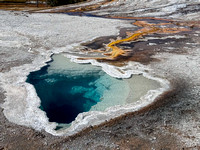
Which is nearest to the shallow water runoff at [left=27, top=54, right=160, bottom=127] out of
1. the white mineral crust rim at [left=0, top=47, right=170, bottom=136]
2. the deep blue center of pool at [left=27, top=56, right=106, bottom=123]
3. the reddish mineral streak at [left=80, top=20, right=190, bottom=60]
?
the deep blue center of pool at [left=27, top=56, right=106, bottom=123]

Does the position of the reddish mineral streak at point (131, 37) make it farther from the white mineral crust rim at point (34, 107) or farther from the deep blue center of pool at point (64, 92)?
the white mineral crust rim at point (34, 107)

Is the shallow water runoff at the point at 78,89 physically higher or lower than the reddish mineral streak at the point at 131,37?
lower

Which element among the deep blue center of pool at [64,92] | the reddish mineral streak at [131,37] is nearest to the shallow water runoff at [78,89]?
the deep blue center of pool at [64,92]

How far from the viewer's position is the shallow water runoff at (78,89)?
9.90m

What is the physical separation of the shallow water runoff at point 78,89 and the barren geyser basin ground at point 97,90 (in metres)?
0.05

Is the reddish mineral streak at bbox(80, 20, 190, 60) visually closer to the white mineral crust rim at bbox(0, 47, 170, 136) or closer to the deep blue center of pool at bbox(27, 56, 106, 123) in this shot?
the deep blue center of pool at bbox(27, 56, 106, 123)

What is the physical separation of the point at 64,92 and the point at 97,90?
72.8 inches

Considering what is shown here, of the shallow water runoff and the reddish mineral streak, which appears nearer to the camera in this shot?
the shallow water runoff

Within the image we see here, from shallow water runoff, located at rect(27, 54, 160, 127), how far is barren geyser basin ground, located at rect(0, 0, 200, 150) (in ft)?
0.17

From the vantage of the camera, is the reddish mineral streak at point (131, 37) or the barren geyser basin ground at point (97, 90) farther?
the reddish mineral streak at point (131, 37)

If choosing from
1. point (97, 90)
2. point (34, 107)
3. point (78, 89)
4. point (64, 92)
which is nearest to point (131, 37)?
point (97, 90)

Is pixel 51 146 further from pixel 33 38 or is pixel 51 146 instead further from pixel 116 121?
pixel 33 38

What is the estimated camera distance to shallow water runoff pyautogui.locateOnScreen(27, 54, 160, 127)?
9898 mm

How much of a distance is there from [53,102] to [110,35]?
14.1m
